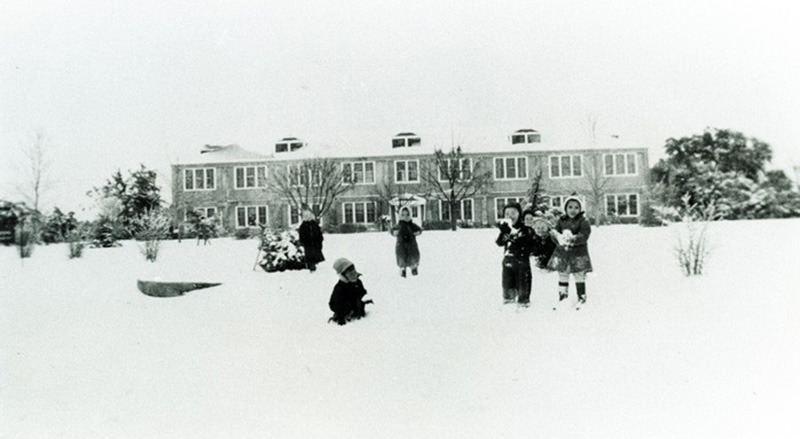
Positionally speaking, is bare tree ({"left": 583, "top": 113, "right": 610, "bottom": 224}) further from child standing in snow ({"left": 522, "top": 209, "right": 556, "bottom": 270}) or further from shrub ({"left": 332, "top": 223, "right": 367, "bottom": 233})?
shrub ({"left": 332, "top": 223, "right": 367, "bottom": 233})

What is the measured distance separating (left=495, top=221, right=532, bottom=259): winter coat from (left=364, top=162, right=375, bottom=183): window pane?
99cm

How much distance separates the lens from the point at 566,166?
9.95 feet

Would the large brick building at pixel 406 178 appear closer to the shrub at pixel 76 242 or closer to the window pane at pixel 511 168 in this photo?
the window pane at pixel 511 168

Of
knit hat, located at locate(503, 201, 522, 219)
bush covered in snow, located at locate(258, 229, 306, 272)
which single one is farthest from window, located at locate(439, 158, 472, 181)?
bush covered in snow, located at locate(258, 229, 306, 272)

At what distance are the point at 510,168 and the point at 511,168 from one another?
0.06 ft

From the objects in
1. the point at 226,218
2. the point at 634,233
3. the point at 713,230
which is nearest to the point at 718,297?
the point at 713,230

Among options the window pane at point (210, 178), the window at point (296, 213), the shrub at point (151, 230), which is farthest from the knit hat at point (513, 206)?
the shrub at point (151, 230)

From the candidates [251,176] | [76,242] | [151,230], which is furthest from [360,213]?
[76,242]

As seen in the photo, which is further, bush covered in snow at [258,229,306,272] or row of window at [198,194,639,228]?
bush covered in snow at [258,229,306,272]

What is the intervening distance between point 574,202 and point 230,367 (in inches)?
101

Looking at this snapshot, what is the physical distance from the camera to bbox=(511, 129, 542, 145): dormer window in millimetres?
3145

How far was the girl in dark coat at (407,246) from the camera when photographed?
3.22 metres

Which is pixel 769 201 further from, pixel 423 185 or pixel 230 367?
pixel 230 367

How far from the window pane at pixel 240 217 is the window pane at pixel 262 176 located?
0.81ft
